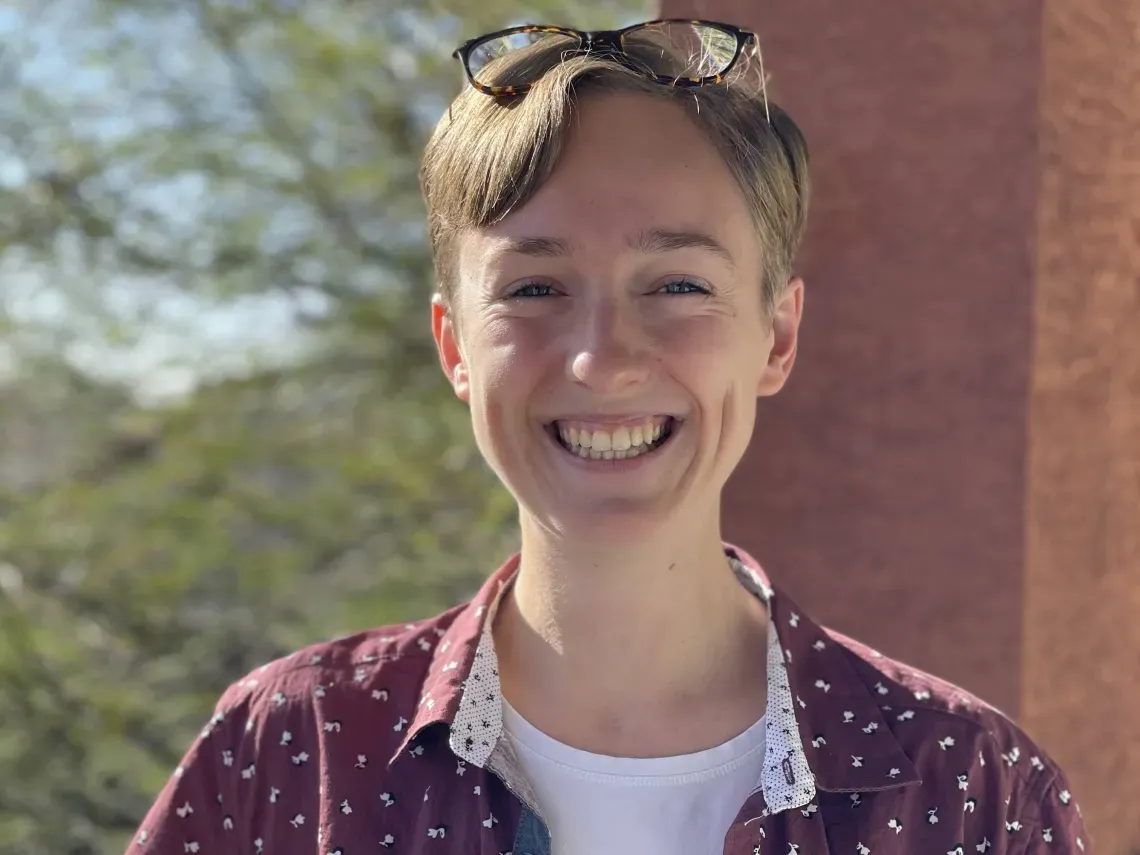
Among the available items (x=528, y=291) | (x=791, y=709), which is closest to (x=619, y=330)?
(x=528, y=291)

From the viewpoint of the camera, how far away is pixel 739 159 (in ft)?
4.87

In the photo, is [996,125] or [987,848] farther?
[996,125]

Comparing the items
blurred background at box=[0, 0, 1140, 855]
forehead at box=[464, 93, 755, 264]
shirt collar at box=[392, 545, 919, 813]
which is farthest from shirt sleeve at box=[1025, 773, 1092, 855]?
blurred background at box=[0, 0, 1140, 855]

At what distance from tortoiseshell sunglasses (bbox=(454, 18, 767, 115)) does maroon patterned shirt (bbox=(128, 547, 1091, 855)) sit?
73cm

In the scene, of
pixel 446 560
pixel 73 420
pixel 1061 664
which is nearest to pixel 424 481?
pixel 446 560

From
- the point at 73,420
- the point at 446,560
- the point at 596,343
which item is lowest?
the point at 446,560

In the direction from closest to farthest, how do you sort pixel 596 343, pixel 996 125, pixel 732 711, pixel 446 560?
1. pixel 596 343
2. pixel 732 711
3. pixel 996 125
4. pixel 446 560

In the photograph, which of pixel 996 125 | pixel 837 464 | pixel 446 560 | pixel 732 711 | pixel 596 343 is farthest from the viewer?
pixel 446 560

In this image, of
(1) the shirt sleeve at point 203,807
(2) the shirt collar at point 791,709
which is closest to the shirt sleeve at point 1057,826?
(2) the shirt collar at point 791,709

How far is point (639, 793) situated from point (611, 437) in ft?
1.46

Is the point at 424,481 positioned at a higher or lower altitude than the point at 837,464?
lower

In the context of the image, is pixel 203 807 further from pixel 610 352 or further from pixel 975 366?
pixel 975 366

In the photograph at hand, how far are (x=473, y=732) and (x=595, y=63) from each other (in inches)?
34.4

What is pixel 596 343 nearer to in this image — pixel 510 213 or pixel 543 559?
pixel 510 213
